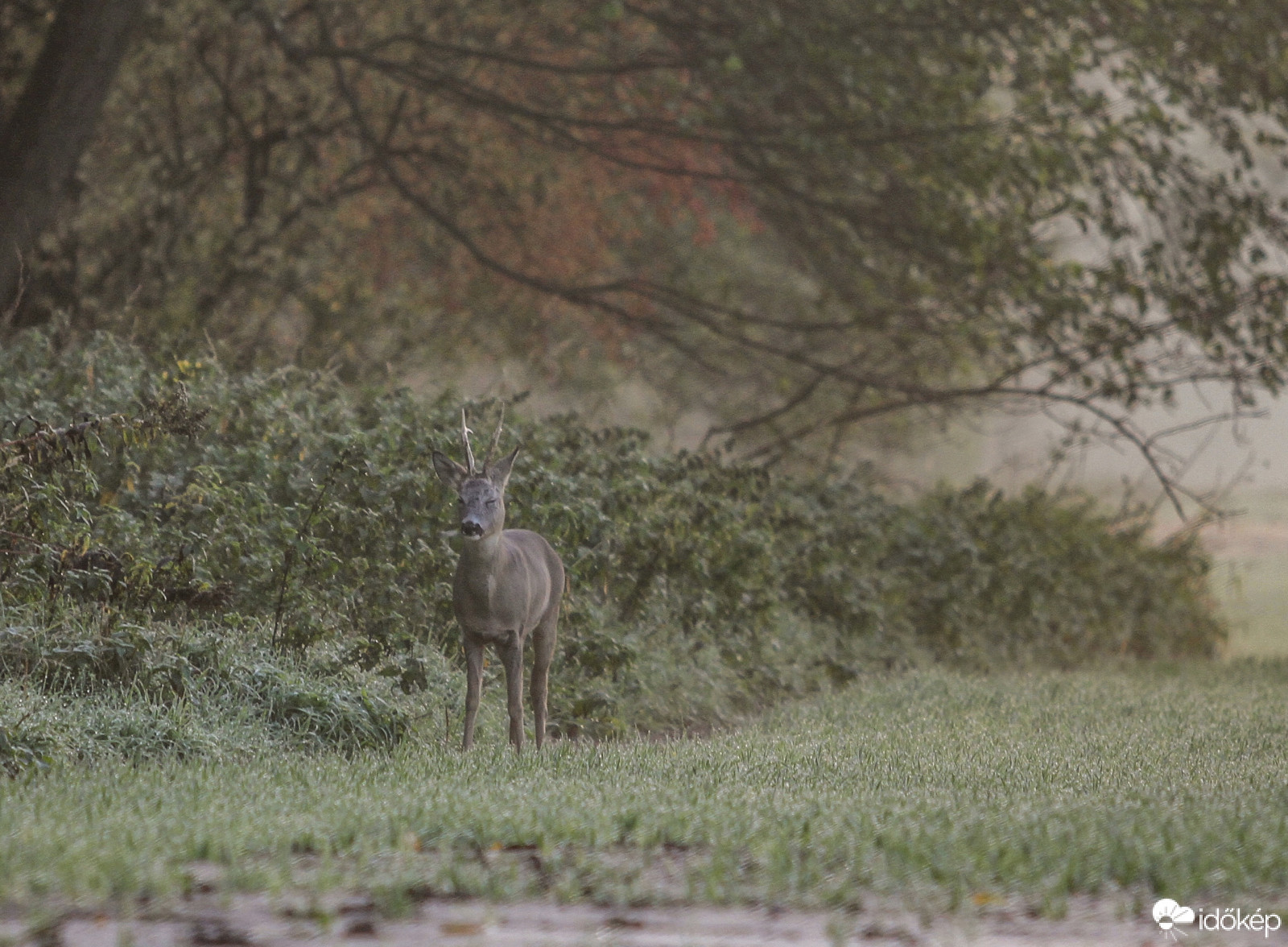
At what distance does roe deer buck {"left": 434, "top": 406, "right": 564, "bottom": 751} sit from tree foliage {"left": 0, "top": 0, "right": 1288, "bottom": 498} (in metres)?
6.04

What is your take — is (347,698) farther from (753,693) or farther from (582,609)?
(753,693)

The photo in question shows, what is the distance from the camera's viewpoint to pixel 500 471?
764cm

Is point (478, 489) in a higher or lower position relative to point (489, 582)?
higher

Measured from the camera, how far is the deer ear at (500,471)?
7586 mm

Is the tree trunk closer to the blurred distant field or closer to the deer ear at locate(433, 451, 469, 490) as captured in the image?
the deer ear at locate(433, 451, 469, 490)

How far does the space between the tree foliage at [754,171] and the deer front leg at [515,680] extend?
20.3ft

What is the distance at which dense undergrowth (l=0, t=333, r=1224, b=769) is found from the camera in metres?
7.62

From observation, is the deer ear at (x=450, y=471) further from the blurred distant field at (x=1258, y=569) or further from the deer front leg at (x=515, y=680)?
the blurred distant field at (x=1258, y=569)

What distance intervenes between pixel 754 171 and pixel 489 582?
32.0 ft

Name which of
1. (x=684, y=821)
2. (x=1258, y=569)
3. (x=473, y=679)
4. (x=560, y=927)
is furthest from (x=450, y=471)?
(x=1258, y=569)

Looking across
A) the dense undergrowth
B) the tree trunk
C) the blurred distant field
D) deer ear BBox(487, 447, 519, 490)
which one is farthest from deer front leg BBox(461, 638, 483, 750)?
the blurred distant field

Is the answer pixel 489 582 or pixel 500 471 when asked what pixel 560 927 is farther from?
pixel 500 471

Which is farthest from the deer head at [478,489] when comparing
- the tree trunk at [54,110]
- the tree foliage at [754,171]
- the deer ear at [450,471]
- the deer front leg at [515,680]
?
the tree trunk at [54,110]

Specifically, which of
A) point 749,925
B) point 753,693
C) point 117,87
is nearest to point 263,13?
point 117,87
